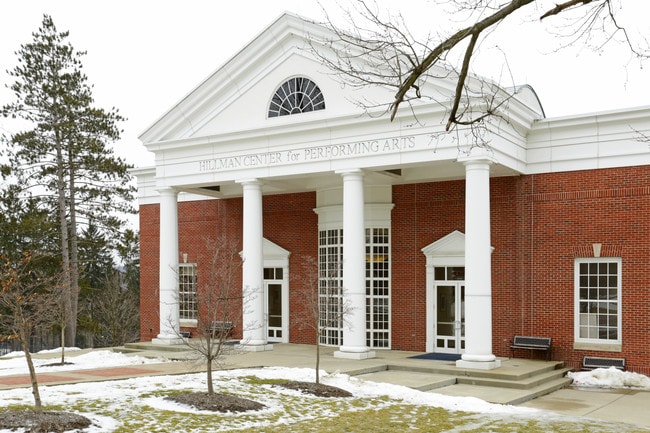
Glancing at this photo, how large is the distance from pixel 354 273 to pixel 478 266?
356 cm

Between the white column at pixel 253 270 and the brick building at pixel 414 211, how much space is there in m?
0.05

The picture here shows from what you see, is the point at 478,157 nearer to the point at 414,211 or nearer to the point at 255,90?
the point at 414,211

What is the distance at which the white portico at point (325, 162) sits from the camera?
18656 millimetres

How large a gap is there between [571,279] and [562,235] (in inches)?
48.9

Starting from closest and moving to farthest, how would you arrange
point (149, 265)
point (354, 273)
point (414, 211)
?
point (354, 273) → point (414, 211) → point (149, 265)

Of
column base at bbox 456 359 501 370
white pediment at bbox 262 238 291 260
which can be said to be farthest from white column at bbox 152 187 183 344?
column base at bbox 456 359 501 370

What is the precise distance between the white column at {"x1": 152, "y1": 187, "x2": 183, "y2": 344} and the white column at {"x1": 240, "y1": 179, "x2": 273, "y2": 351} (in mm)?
2878

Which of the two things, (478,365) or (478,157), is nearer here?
(478,365)

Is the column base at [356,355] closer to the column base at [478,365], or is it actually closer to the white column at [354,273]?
the white column at [354,273]

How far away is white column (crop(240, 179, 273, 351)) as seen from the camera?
72.4 ft

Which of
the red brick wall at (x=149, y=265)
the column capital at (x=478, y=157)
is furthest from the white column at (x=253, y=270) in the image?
the red brick wall at (x=149, y=265)

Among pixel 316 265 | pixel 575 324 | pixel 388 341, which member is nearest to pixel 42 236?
pixel 316 265

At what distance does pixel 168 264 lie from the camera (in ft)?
78.5

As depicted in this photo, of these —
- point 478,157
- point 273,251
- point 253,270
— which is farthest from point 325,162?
point 273,251
